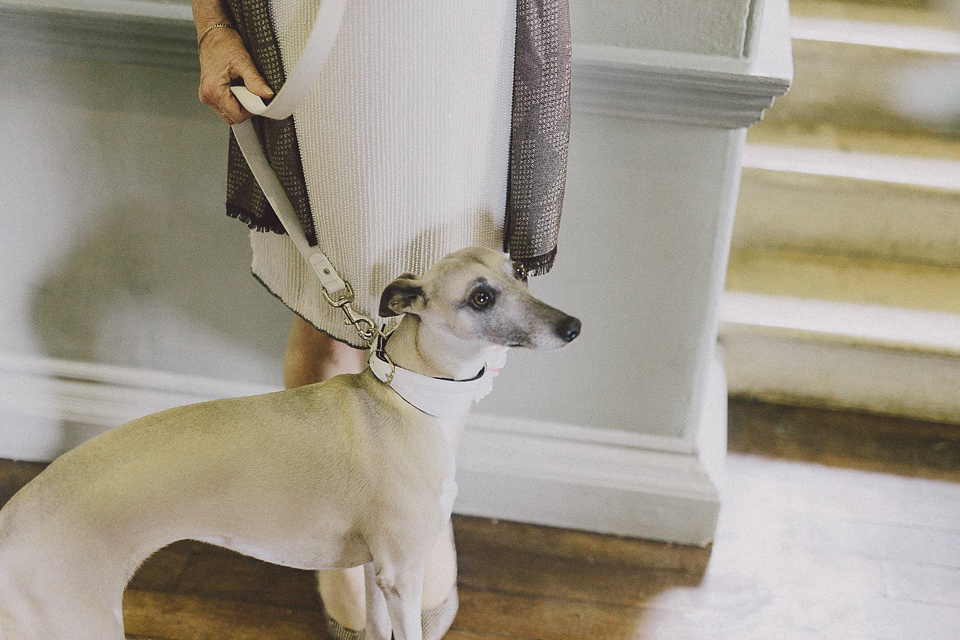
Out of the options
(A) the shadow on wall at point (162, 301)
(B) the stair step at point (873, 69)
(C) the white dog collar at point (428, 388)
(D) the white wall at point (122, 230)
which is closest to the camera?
(C) the white dog collar at point (428, 388)

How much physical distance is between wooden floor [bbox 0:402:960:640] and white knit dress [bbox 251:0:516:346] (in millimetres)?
695

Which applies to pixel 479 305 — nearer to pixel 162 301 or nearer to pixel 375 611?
pixel 375 611

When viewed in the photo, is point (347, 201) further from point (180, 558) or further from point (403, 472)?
point (180, 558)

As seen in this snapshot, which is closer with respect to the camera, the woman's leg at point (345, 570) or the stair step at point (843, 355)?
the woman's leg at point (345, 570)

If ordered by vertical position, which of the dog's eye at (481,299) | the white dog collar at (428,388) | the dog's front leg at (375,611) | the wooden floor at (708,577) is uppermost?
the dog's eye at (481,299)

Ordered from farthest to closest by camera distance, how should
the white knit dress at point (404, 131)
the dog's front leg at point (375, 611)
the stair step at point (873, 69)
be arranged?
the stair step at point (873, 69) < the dog's front leg at point (375, 611) < the white knit dress at point (404, 131)

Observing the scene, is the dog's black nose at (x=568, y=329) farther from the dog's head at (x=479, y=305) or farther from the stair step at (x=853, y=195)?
the stair step at (x=853, y=195)

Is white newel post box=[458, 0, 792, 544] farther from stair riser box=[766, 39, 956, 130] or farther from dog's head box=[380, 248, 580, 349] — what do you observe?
stair riser box=[766, 39, 956, 130]

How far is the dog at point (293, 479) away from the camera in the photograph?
3.08ft

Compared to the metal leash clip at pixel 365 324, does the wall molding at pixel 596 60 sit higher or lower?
higher

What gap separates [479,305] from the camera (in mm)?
952

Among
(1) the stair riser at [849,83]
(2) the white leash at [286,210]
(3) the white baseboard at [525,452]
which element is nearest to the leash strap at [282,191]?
(2) the white leash at [286,210]

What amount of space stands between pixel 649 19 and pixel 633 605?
0.95m

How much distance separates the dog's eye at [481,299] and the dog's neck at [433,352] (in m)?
0.05
